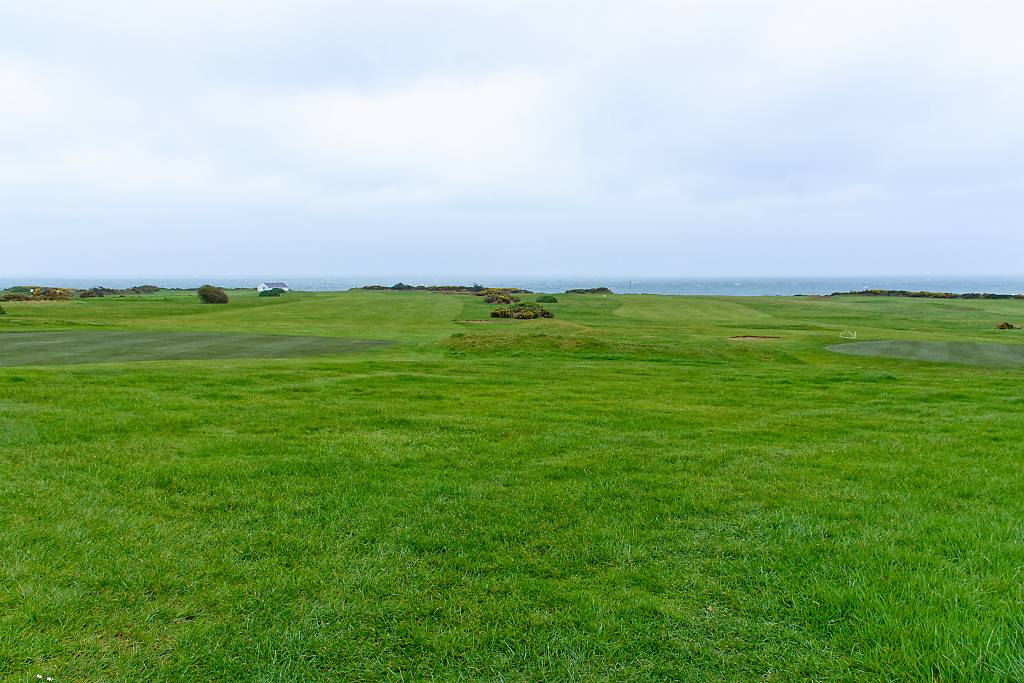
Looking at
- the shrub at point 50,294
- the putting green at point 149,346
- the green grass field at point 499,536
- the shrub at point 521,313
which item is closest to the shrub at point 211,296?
the shrub at point 50,294

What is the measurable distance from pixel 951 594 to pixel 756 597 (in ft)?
4.69

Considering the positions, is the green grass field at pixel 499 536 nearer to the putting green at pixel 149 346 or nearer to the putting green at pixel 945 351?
the putting green at pixel 149 346

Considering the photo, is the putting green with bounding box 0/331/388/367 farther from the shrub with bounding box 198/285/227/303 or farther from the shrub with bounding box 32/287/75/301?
the shrub with bounding box 32/287/75/301

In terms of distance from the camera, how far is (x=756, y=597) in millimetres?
4293

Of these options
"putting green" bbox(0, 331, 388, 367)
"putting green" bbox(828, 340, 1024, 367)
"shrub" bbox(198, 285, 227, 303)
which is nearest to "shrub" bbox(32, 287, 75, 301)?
"shrub" bbox(198, 285, 227, 303)

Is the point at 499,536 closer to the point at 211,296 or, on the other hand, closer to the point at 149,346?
the point at 149,346

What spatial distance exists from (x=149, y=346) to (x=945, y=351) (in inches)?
1385

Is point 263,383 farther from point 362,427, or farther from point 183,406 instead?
point 362,427

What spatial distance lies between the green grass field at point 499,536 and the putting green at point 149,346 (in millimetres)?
6940

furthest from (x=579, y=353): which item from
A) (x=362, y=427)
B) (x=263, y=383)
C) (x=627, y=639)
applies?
(x=627, y=639)

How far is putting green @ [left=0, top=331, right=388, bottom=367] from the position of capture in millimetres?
18641

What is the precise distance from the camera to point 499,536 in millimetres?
5355

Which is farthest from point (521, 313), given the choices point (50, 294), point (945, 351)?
point (50, 294)

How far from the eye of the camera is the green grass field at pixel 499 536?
3662 mm
